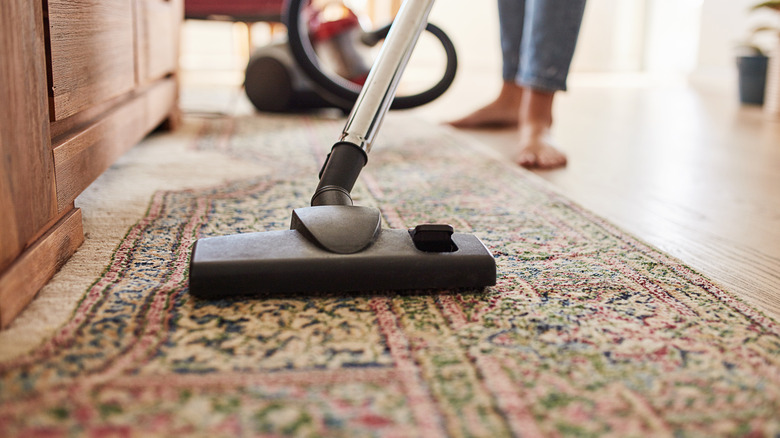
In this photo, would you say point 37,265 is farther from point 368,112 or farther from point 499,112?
point 499,112

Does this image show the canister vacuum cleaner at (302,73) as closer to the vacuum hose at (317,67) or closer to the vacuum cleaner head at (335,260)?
the vacuum hose at (317,67)

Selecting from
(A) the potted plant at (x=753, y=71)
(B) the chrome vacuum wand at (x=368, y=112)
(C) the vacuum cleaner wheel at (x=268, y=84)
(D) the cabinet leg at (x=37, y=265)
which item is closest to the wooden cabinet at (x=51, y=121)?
(D) the cabinet leg at (x=37, y=265)

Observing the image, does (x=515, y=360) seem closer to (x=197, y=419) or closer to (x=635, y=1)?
(x=197, y=419)

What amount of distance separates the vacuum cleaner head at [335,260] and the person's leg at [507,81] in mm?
1249

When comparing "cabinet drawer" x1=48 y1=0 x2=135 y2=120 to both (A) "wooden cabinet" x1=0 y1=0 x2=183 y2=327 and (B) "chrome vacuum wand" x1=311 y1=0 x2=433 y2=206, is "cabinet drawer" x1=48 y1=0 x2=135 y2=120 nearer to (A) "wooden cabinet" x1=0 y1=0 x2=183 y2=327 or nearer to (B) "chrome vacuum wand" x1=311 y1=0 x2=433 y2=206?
(A) "wooden cabinet" x1=0 y1=0 x2=183 y2=327

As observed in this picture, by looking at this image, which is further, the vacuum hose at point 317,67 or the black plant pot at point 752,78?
the black plant pot at point 752,78

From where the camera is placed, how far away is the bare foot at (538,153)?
136 cm

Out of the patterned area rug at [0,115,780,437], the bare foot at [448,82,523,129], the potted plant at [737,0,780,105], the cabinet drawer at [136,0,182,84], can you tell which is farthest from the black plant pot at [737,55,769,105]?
the patterned area rug at [0,115,780,437]

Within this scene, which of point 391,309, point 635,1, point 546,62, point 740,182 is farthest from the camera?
point 635,1

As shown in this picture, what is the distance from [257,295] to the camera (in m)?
0.62

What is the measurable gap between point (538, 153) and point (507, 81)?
57 centimetres

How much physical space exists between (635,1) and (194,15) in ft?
11.5

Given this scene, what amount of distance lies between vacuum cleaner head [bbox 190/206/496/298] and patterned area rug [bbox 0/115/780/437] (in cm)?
2

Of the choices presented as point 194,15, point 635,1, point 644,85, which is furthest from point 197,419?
point 635,1
